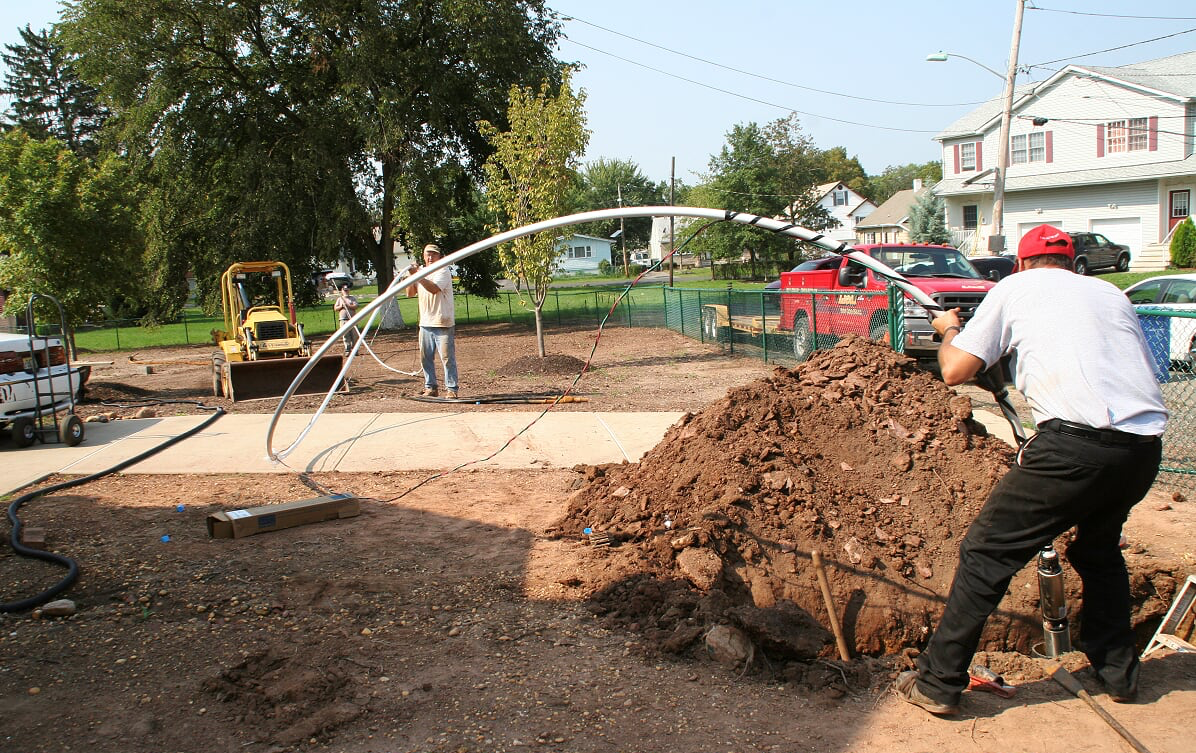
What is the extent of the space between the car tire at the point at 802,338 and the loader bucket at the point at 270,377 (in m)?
7.48

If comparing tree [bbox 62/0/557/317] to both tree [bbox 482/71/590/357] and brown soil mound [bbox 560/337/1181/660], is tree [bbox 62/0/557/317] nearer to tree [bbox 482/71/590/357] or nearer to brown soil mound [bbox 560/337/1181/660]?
tree [bbox 482/71/590/357]

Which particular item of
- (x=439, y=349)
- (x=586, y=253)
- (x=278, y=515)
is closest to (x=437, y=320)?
(x=439, y=349)

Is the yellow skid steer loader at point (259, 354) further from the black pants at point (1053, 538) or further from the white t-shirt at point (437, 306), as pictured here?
the black pants at point (1053, 538)

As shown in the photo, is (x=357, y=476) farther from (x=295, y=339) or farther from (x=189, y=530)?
(x=295, y=339)

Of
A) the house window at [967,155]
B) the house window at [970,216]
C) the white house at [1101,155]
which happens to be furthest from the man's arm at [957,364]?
the house window at [970,216]

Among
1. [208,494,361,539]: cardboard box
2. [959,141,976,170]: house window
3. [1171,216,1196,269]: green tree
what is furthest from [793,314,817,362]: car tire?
[959,141,976,170]: house window

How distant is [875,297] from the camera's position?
12102mm

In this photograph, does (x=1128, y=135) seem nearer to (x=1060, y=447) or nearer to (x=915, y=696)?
(x=1060, y=447)

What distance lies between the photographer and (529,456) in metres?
8.43

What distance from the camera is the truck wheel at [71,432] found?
9.23 metres

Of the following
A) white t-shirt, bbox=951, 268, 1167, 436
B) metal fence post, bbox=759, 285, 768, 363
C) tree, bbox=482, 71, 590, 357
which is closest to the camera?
white t-shirt, bbox=951, 268, 1167, 436

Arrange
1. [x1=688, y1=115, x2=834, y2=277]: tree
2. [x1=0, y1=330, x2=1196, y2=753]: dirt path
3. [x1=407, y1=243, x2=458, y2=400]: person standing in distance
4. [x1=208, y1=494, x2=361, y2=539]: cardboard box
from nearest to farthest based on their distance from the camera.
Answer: [x1=0, y1=330, x2=1196, y2=753]: dirt path, [x1=208, y1=494, x2=361, y2=539]: cardboard box, [x1=407, y1=243, x2=458, y2=400]: person standing in distance, [x1=688, y1=115, x2=834, y2=277]: tree

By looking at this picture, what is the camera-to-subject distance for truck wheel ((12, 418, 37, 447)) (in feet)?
30.5

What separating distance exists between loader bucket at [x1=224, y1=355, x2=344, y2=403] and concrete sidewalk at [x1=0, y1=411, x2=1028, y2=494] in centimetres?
223
